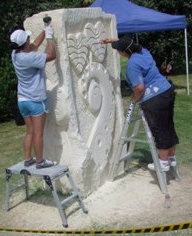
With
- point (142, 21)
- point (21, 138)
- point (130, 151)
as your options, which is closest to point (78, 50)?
point (130, 151)

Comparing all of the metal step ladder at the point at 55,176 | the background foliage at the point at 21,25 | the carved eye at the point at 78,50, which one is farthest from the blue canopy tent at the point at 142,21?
the metal step ladder at the point at 55,176

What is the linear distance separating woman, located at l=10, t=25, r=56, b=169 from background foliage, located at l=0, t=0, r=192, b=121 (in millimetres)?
3646

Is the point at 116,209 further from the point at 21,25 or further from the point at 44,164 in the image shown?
the point at 21,25

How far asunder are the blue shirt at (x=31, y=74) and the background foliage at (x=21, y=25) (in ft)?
12.2

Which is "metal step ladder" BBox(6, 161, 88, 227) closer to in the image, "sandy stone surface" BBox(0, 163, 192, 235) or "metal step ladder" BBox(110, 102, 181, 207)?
"sandy stone surface" BBox(0, 163, 192, 235)

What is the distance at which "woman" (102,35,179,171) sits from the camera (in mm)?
5164

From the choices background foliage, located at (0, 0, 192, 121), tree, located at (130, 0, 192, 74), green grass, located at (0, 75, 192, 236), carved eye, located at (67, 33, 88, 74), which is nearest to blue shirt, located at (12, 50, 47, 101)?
carved eye, located at (67, 33, 88, 74)

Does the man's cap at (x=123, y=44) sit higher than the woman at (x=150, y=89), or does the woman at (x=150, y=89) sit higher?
the man's cap at (x=123, y=44)

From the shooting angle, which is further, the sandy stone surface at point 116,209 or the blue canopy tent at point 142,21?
the blue canopy tent at point 142,21

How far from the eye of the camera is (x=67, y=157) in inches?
209

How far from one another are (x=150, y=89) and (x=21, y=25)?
27.3 feet

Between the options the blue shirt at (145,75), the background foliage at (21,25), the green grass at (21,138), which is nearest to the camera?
the blue shirt at (145,75)

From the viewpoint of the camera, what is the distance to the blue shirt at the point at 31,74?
4.74m

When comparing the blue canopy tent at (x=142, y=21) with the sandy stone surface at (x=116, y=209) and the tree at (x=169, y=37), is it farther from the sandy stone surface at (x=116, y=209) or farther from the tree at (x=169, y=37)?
the sandy stone surface at (x=116, y=209)
